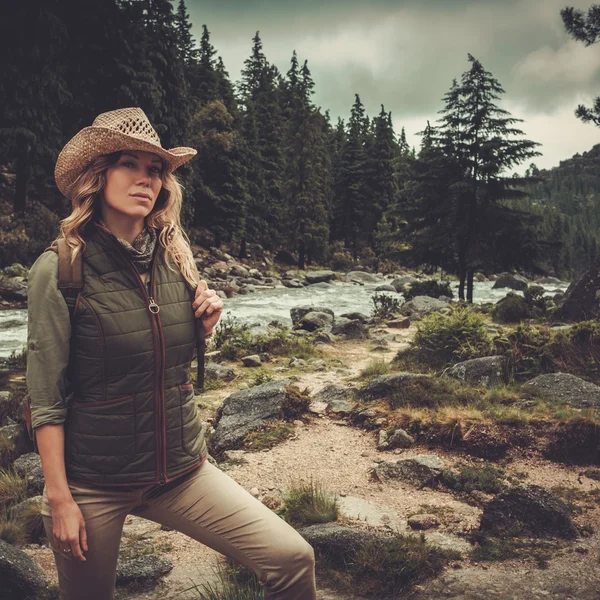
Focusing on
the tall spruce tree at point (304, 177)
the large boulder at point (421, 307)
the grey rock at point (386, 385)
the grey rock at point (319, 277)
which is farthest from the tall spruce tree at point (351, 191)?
the grey rock at point (386, 385)

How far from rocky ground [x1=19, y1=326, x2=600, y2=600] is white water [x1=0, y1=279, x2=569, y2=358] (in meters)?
7.77

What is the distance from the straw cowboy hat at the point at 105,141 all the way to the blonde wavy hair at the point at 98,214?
0.13 ft

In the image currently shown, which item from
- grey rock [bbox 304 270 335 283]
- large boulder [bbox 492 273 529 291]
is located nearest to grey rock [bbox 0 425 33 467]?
grey rock [bbox 304 270 335 283]

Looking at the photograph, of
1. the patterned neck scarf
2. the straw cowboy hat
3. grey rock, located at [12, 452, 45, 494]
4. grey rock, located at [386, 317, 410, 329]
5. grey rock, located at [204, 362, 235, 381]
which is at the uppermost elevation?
the straw cowboy hat

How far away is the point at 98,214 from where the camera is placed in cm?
212

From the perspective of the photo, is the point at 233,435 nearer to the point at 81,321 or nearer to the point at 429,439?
the point at 429,439

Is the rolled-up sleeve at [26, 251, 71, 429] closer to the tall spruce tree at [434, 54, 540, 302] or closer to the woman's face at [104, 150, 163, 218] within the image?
the woman's face at [104, 150, 163, 218]

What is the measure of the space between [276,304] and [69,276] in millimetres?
19184

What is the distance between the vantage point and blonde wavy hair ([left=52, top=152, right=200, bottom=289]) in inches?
78.2

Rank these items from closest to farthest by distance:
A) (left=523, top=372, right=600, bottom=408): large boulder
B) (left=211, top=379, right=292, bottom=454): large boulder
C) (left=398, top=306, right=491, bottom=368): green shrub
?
(left=523, top=372, right=600, bottom=408): large boulder
(left=211, top=379, right=292, bottom=454): large boulder
(left=398, top=306, right=491, bottom=368): green shrub

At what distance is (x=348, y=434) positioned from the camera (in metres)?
6.35

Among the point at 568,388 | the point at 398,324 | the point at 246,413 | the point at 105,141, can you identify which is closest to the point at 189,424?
the point at 105,141

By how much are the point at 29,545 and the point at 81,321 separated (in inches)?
130

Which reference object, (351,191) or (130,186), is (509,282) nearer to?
(351,191)
